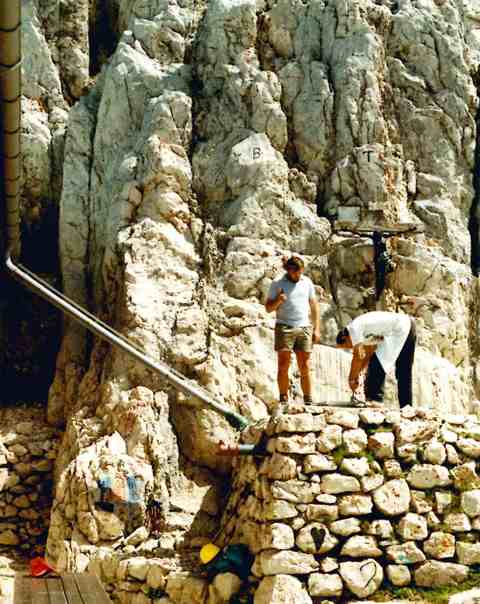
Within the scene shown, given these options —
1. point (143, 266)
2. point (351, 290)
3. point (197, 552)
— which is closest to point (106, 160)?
point (143, 266)

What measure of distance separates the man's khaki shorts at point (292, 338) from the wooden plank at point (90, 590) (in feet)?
10.7

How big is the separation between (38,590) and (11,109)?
210 inches

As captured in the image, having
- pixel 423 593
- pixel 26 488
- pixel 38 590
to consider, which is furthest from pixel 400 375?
pixel 26 488

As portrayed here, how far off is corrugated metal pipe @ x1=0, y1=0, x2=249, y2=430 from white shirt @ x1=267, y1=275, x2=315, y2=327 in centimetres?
159

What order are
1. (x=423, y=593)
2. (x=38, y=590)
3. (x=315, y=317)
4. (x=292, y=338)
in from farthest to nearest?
(x=315, y=317) < (x=292, y=338) < (x=423, y=593) < (x=38, y=590)

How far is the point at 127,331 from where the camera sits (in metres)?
13.2

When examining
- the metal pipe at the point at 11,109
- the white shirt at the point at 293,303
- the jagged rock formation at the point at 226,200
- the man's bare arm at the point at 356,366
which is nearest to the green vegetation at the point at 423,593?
the man's bare arm at the point at 356,366

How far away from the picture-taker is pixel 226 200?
48.5 ft

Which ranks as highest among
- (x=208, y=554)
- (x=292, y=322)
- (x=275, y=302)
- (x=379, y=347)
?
(x=275, y=302)

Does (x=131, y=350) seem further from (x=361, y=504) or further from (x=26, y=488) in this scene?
(x=26, y=488)

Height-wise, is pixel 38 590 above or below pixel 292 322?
below

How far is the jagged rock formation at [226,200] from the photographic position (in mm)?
12562

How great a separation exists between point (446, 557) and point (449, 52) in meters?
11.3

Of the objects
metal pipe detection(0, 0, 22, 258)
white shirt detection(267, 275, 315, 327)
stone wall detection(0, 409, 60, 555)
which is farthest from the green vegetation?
stone wall detection(0, 409, 60, 555)
